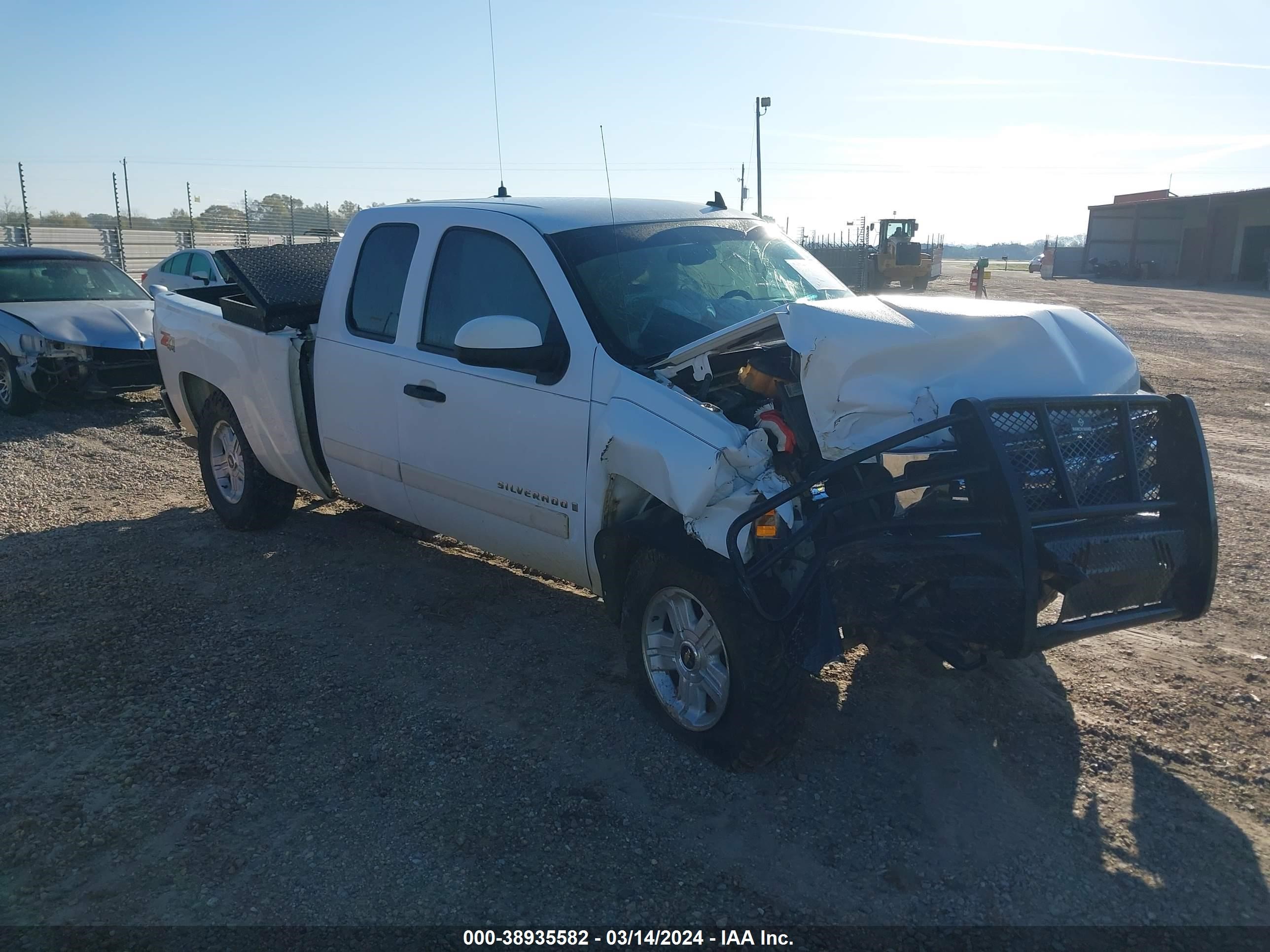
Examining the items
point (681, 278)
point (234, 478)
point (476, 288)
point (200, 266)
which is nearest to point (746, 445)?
point (681, 278)

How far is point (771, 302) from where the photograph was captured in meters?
4.65

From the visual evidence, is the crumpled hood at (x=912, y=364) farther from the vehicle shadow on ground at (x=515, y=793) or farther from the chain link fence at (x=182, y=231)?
the chain link fence at (x=182, y=231)

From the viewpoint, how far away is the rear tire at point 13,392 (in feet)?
34.3

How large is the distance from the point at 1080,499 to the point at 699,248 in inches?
88.3

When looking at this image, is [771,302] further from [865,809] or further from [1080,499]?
[865,809]

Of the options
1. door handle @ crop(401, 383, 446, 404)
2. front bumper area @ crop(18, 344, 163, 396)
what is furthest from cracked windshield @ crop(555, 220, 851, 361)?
front bumper area @ crop(18, 344, 163, 396)

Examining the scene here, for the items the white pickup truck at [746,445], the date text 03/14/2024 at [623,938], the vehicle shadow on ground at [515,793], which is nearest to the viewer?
the date text 03/14/2024 at [623,938]

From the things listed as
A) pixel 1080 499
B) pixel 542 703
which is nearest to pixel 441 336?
pixel 542 703

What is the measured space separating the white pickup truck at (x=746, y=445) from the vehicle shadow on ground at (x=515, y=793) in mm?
343

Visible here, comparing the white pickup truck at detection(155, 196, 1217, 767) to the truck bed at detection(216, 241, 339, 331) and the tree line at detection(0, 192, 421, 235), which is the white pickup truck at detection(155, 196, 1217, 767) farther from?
the tree line at detection(0, 192, 421, 235)

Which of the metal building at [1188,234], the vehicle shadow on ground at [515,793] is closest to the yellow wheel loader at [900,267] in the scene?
the metal building at [1188,234]

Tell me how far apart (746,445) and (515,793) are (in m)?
1.53

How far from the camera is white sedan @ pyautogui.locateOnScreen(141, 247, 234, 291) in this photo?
1534cm

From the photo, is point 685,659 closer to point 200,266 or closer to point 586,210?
point 586,210
